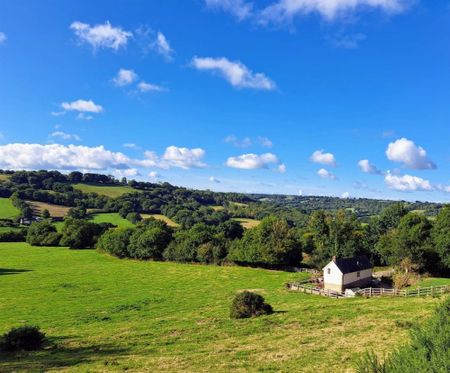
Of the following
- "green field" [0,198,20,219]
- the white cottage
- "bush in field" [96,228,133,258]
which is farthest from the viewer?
"green field" [0,198,20,219]

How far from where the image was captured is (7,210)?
148625 mm

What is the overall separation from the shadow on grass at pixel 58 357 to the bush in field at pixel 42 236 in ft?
315

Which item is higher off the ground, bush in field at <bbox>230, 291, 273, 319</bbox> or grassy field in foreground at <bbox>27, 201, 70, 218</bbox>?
bush in field at <bbox>230, 291, 273, 319</bbox>

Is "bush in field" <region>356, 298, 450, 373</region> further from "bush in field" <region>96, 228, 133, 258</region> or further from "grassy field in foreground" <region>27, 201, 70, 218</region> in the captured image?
"grassy field in foreground" <region>27, 201, 70, 218</region>

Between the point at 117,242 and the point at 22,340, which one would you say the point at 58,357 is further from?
the point at 117,242

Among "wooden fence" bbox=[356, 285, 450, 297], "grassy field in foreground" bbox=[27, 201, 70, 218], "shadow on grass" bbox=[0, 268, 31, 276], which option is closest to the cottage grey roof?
"wooden fence" bbox=[356, 285, 450, 297]

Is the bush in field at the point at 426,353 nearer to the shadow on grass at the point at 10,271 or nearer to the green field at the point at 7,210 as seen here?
the shadow on grass at the point at 10,271

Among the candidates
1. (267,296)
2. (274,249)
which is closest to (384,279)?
(274,249)

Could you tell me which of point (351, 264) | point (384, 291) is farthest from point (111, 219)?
point (384, 291)

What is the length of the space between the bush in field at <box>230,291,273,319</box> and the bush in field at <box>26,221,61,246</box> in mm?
97555

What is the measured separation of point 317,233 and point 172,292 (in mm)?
45373

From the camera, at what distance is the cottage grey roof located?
54.1 metres

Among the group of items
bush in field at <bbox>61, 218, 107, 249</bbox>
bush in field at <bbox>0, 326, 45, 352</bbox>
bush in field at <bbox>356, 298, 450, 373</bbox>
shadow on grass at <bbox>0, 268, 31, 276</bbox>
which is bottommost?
shadow on grass at <bbox>0, 268, 31, 276</bbox>

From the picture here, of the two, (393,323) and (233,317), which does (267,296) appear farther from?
(393,323)
